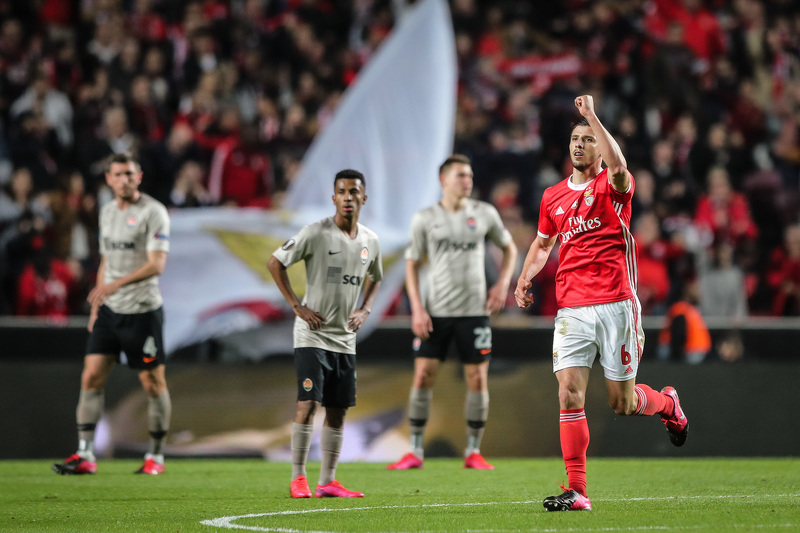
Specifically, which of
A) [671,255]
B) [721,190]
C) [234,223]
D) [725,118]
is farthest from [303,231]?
[725,118]

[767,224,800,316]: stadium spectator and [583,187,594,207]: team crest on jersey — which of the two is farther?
[767,224,800,316]: stadium spectator

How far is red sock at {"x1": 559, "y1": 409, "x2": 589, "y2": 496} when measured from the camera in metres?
5.80

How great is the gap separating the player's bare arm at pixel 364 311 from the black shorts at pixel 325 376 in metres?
0.21

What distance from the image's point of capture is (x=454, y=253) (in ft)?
29.5

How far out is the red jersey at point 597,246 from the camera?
19.6 ft

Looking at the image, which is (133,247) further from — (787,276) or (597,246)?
(787,276)

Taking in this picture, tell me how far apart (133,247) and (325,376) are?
2466 millimetres

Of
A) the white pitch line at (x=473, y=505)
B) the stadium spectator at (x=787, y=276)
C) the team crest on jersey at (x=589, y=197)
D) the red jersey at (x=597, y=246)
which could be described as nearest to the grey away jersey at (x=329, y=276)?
the white pitch line at (x=473, y=505)

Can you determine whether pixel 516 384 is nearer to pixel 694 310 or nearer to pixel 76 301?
pixel 694 310

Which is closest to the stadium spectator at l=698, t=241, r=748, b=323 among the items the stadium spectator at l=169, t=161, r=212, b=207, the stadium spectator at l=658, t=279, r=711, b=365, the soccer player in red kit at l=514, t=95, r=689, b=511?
the stadium spectator at l=658, t=279, r=711, b=365

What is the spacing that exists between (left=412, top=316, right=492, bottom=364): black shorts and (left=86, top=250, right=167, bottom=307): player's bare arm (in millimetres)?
2219

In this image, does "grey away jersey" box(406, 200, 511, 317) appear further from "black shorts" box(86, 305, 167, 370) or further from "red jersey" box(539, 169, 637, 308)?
"red jersey" box(539, 169, 637, 308)

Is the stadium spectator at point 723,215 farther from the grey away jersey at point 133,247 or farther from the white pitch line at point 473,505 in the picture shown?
the grey away jersey at point 133,247

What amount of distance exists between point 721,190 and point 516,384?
5014 mm
